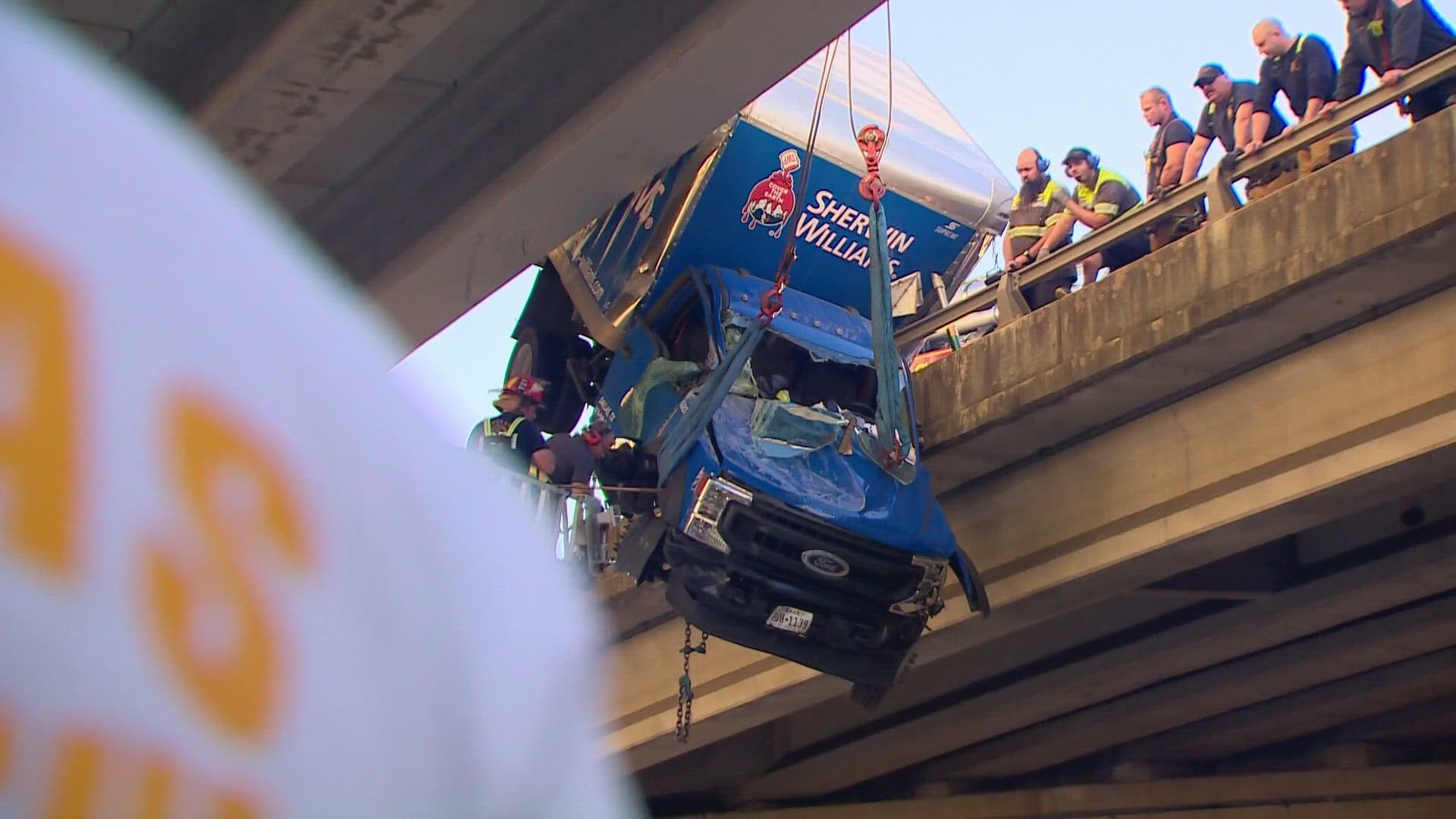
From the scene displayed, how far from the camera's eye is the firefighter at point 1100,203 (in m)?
11.2

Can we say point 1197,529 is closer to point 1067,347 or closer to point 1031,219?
point 1067,347

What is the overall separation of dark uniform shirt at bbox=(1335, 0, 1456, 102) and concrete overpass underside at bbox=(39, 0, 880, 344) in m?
3.04

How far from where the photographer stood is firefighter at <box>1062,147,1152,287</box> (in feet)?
36.7

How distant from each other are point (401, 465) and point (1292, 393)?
8814mm

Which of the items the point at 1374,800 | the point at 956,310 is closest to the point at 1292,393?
the point at 956,310

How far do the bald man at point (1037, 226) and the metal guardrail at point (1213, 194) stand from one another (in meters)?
0.22

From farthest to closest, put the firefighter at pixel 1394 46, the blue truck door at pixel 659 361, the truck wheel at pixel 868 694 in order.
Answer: the truck wheel at pixel 868 694
the blue truck door at pixel 659 361
the firefighter at pixel 1394 46

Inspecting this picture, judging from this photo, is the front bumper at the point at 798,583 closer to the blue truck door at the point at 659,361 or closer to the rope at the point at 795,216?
the blue truck door at the point at 659,361

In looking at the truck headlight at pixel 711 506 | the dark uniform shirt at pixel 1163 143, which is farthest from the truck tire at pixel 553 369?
the dark uniform shirt at pixel 1163 143

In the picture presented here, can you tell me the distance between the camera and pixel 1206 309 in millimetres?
9773

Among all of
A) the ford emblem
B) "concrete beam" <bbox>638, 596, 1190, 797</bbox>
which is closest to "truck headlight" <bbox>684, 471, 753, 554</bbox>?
the ford emblem

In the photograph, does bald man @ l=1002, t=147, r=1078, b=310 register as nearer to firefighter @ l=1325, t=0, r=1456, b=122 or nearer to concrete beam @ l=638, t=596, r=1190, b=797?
firefighter @ l=1325, t=0, r=1456, b=122

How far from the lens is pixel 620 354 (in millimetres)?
11789

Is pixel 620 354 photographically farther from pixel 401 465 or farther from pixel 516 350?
pixel 401 465
